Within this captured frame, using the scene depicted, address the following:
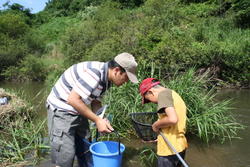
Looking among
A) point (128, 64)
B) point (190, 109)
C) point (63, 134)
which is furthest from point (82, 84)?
point (190, 109)

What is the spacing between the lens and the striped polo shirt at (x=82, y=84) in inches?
91.2

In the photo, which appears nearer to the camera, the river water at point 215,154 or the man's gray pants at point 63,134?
the man's gray pants at point 63,134

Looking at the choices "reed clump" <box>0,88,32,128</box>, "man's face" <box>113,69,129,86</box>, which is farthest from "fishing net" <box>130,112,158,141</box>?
"reed clump" <box>0,88,32,128</box>

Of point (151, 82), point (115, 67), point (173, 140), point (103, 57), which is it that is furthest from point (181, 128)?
point (103, 57)

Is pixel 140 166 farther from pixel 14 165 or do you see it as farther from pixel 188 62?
pixel 188 62

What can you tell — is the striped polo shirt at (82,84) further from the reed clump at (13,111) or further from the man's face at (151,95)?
the reed clump at (13,111)

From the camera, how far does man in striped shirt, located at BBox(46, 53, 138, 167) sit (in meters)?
2.32

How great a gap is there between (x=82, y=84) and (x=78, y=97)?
0.12 m

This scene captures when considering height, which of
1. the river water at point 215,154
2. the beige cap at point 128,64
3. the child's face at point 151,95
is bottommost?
the river water at point 215,154

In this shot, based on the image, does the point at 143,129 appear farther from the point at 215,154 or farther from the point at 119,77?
the point at 215,154

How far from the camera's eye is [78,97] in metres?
2.30

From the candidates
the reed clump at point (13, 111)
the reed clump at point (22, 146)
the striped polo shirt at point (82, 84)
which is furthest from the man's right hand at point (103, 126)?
the reed clump at point (13, 111)

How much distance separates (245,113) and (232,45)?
3998 mm

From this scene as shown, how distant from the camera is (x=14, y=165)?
3.58 meters
